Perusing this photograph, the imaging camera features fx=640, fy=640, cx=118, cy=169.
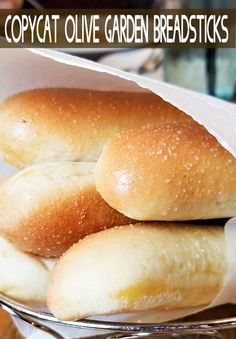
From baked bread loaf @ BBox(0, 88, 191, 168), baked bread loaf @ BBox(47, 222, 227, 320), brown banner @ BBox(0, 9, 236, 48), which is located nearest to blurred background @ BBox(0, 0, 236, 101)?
brown banner @ BBox(0, 9, 236, 48)

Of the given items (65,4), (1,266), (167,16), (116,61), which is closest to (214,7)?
(167,16)

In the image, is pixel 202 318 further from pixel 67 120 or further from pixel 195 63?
pixel 195 63

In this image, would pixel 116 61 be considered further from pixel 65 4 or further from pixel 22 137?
pixel 65 4

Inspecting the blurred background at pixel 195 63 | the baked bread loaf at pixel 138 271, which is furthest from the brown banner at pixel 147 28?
the baked bread loaf at pixel 138 271

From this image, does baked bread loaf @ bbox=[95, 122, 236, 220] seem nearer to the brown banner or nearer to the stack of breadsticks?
the stack of breadsticks

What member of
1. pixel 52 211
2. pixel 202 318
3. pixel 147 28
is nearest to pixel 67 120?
pixel 52 211

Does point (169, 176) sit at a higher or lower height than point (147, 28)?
lower

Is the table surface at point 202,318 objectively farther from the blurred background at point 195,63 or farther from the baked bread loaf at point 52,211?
the blurred background at point 195,63
